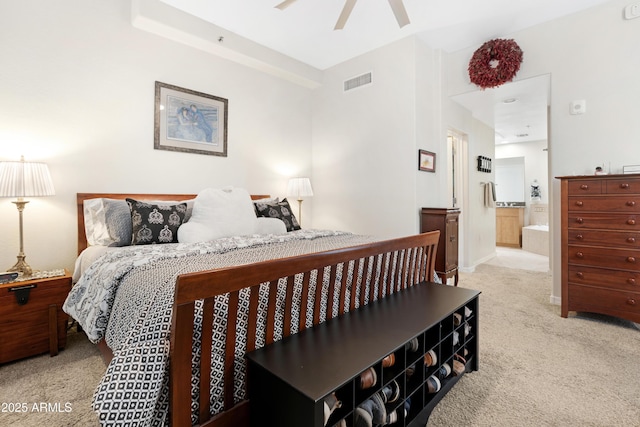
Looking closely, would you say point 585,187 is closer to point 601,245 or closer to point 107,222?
point 601,245

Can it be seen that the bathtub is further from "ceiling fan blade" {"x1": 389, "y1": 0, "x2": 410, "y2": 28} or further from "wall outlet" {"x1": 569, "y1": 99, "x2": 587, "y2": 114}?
"ceiling fan blade" {"x1": 389, "y1": 0, "x2": 410, "y2": 28}

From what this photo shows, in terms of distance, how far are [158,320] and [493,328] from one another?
8.06 feet

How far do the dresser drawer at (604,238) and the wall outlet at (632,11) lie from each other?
5.98ft

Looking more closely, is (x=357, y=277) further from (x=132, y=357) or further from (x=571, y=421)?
(x=571, y=421)

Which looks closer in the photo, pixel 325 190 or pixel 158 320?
pixel 158 320

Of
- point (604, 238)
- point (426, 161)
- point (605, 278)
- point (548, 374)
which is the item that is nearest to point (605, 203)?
point (604, 238)

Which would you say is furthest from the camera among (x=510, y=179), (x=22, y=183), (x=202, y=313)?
(x=510, y=179)

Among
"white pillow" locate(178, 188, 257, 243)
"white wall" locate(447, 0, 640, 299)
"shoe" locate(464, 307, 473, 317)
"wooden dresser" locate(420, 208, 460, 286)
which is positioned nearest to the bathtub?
"white wall" locate(447, 0, 640, 299)

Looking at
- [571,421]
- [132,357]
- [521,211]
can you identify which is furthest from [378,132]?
[521,211]

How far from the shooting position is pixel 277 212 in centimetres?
317

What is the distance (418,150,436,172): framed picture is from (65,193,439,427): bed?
1.96 metres

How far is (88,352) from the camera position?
208 cm

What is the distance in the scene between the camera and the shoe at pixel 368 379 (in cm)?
115

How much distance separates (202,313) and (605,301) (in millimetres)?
3064
